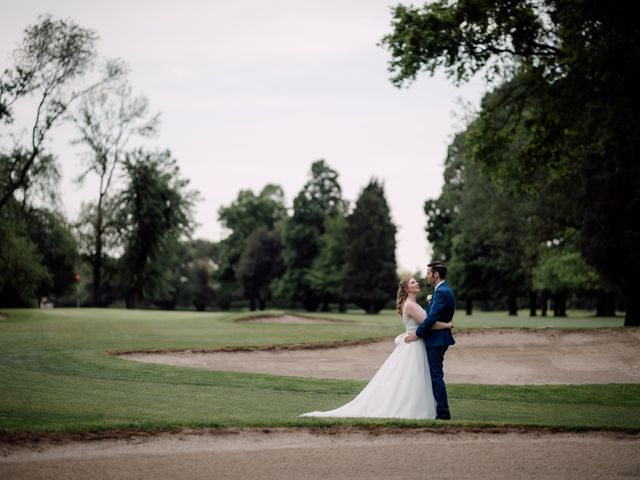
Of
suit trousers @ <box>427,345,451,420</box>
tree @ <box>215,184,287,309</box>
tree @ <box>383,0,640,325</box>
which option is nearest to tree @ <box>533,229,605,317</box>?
tree @ <box>383,0,640,325</box>

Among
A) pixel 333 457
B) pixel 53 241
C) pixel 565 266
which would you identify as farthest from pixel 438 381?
pixel 53 241

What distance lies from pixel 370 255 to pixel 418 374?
65418 millimetres

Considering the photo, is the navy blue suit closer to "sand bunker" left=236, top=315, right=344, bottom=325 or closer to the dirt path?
the dirt path

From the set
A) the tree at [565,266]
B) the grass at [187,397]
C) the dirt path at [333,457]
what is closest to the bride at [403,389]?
the grass at [187,397]

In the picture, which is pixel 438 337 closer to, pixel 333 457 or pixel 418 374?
pixel 418 374

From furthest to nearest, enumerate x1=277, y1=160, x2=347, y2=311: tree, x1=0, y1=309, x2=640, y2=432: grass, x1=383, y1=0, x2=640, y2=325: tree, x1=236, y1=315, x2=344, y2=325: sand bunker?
x1=277, y1=160, x2=347, y2=311: tree < x1=236, y1=315, x2=344, y2=325: sand bunker < x1=383, y1=0, x2=640, y2=325: tree < x1=0, y1=309, x2=640, y2=432: grass

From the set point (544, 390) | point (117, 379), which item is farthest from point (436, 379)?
point (117, 379)

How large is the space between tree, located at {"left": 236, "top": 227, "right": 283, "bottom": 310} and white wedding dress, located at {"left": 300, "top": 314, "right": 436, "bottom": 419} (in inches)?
3126

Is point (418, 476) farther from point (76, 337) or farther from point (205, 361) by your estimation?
point (76, 337)

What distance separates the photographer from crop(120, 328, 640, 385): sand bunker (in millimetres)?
19906

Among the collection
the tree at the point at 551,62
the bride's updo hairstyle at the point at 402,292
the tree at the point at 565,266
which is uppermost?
the tree at the point at 551,62

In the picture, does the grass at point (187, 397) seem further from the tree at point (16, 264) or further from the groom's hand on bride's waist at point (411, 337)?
the tree at point (16, 264)

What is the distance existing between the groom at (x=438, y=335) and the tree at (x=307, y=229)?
69.7 meters

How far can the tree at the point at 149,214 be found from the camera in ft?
199
